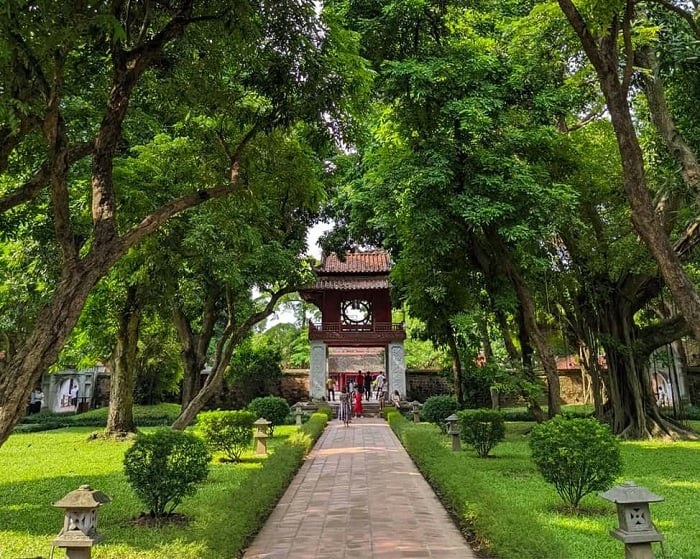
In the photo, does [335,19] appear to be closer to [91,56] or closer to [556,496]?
[91,56]

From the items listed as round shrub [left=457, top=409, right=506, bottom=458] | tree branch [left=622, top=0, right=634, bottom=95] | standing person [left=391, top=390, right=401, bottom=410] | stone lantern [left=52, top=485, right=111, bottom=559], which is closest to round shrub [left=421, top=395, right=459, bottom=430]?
round shrub [left=457, top=409, right=506, bottom=458]

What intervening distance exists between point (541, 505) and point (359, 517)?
79.3 inches

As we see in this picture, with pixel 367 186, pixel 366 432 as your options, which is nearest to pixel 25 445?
pixel 366 432

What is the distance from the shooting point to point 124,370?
43.4ft

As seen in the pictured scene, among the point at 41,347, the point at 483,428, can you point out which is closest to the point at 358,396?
the point at 483,428

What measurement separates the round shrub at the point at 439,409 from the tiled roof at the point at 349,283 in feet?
27.0

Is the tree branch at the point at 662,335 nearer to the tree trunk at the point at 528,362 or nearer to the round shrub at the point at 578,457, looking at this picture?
the tree trunk at the point at 528,362

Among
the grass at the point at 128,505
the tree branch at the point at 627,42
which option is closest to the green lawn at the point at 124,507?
the grass at the point at 128,505

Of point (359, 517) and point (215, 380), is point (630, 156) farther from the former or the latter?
point (215, 380)

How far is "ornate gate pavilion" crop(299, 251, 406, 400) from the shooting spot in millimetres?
22688

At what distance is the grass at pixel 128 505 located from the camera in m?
4.34

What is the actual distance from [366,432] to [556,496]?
9.15m

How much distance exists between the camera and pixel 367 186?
40.6 ft

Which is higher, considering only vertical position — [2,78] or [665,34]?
[665,34]
